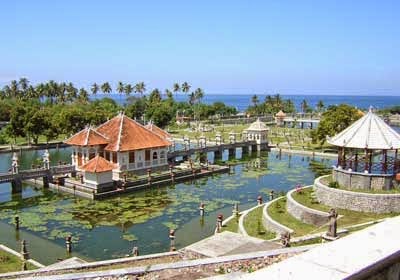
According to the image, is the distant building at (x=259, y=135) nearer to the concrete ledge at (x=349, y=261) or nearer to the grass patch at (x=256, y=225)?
the grass patch at (x=256, y=225)

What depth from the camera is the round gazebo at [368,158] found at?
22.8 meters

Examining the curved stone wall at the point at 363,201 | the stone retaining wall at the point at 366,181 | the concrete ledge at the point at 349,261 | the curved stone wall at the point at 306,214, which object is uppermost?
the concrete ledge at the point at 349,261

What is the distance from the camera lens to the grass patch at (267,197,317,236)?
20.4m

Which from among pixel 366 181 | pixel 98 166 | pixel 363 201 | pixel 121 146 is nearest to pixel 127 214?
pixel 98 166

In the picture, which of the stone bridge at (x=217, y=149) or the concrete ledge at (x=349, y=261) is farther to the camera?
the stone bridge at (x=217, y=149)

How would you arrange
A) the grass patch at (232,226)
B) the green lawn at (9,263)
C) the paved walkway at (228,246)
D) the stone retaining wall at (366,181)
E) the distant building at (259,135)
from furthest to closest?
the distant building at (259,135) → the stone retaining wall at (366,181) → the grass patch at (232,226) → the green lawn at (9,263) → the paved walkway at (228,246)

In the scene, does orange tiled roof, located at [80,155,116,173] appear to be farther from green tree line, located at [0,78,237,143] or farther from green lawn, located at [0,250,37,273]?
green tree line, located at [0,78,237,143]

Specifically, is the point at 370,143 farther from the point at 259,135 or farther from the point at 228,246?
the point at 259,135

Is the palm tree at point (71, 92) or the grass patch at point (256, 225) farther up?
the palm tree at point (71, 92)

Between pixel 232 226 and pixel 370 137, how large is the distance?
8.38 meters

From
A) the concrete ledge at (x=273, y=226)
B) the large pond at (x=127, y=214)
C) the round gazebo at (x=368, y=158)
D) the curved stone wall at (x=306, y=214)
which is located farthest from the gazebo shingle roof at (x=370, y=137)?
the large pond at (x=127, y=214)

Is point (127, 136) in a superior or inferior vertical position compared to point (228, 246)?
superior

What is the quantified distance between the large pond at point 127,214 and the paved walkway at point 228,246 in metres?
6.80

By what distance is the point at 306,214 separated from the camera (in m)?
21.8
